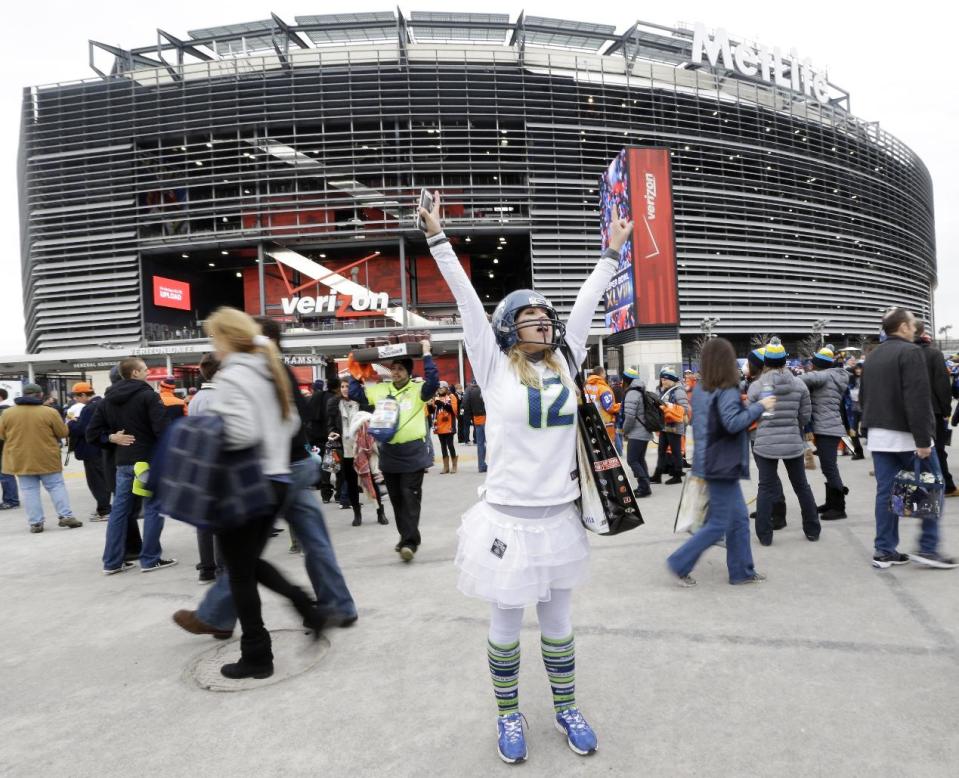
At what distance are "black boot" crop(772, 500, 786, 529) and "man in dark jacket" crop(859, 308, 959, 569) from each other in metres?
1.12

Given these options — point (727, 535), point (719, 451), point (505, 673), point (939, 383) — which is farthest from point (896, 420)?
point (505, 673)

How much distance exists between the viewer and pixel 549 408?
7.36ft

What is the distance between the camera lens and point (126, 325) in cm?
3566

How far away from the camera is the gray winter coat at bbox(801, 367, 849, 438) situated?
5.81 metres

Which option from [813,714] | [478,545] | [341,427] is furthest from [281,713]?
[341,427]

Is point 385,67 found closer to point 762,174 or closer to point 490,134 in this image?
point 490,134

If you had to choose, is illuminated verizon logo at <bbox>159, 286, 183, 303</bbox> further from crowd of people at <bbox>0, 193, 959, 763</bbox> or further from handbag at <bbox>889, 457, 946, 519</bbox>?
handbag at <bbox>889, 457, 946, 519</bbox>

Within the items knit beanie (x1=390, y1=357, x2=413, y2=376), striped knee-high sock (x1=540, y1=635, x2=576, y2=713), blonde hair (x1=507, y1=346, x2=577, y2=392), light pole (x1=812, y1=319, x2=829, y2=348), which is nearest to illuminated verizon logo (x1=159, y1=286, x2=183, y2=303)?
knit beanie (x1=390, y1=357, x2=413, y2=376)

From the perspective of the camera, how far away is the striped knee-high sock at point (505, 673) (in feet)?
7.50

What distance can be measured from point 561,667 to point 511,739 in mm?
328

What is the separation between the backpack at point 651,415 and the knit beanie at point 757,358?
1.74 m

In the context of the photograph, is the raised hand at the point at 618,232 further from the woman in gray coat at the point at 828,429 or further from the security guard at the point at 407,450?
the woman in gray coat at the point at 828,429

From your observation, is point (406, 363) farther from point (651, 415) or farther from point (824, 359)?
point (824, 359)

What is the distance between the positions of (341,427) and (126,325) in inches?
1393
